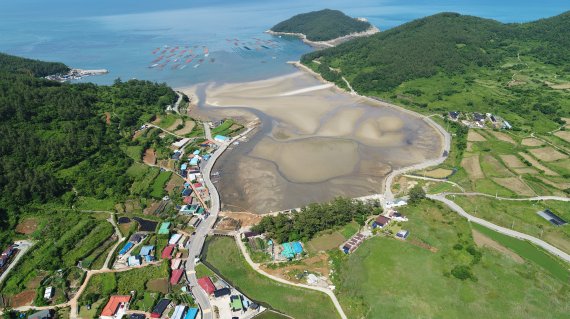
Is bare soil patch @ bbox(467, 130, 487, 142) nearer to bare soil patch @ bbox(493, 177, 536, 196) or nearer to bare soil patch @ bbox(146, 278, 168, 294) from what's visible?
bare soil patch @ bbox(493, 177, 536, 196)

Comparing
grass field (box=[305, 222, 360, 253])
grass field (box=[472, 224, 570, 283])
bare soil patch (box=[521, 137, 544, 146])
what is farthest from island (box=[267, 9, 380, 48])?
grass field (box=[472, 224, 570, 283])

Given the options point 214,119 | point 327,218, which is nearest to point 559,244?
point 327,218

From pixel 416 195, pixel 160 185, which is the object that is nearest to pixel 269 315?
pixel 416 195

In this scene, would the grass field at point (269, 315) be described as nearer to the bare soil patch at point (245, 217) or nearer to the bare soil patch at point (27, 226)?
the bare soil patch at point (245, 217)

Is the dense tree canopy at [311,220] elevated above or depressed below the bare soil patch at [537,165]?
below

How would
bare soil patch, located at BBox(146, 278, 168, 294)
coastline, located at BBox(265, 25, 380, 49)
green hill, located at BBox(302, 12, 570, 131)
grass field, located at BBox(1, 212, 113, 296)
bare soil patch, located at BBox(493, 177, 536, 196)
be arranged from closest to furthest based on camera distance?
bare soil patch, located at BBox(146, 278, 168, 294), grass field, located at BBox(1, 212, 113, 296), bare soil patch, located at BBox(493, 177, 536, 196), green hill, located at BBox(302, 12, 570, 131), coastline, located at BBox(265, 25, 380, 49)

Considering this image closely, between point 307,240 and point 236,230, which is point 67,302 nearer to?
point 236,230

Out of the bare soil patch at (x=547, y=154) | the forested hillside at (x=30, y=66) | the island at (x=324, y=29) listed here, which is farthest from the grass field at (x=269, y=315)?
the island at (x=324, y=29)
